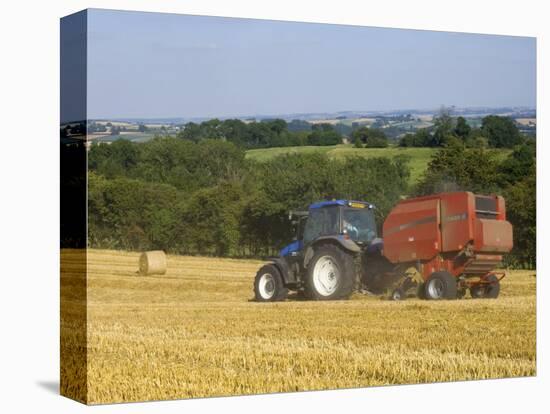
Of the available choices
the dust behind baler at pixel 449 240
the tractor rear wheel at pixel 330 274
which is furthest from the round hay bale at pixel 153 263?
the dust behind baler at pixel 449 240

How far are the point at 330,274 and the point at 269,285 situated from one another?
102 centimetres

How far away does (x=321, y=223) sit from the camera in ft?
61.6

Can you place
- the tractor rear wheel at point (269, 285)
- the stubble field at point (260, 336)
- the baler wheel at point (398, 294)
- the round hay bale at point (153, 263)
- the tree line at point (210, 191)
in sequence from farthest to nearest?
the baler wheel at point (398, 294) < the tractor rear wheel at point (269, 285) < the round hay bale at point (153, 263) < the tree line at point (210, 191) < the stubble field at point (260, 336)

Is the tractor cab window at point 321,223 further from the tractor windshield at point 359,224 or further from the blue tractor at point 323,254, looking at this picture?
the tractor windshield at point 359,224

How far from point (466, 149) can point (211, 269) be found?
4.72m

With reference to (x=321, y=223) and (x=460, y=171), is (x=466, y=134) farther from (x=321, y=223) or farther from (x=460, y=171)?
(x=321, y=223)

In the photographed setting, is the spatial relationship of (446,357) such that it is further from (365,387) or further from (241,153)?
(241,153)

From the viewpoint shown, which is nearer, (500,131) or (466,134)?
(466,134)

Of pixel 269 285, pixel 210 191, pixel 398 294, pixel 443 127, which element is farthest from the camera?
pixel 443 127

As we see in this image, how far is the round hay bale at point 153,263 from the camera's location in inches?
673

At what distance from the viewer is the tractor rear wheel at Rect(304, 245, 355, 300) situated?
743 inches

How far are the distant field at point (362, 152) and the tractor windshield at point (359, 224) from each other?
0.86 metres

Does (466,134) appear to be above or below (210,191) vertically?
above

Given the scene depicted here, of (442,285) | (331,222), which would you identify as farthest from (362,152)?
(442,285)
